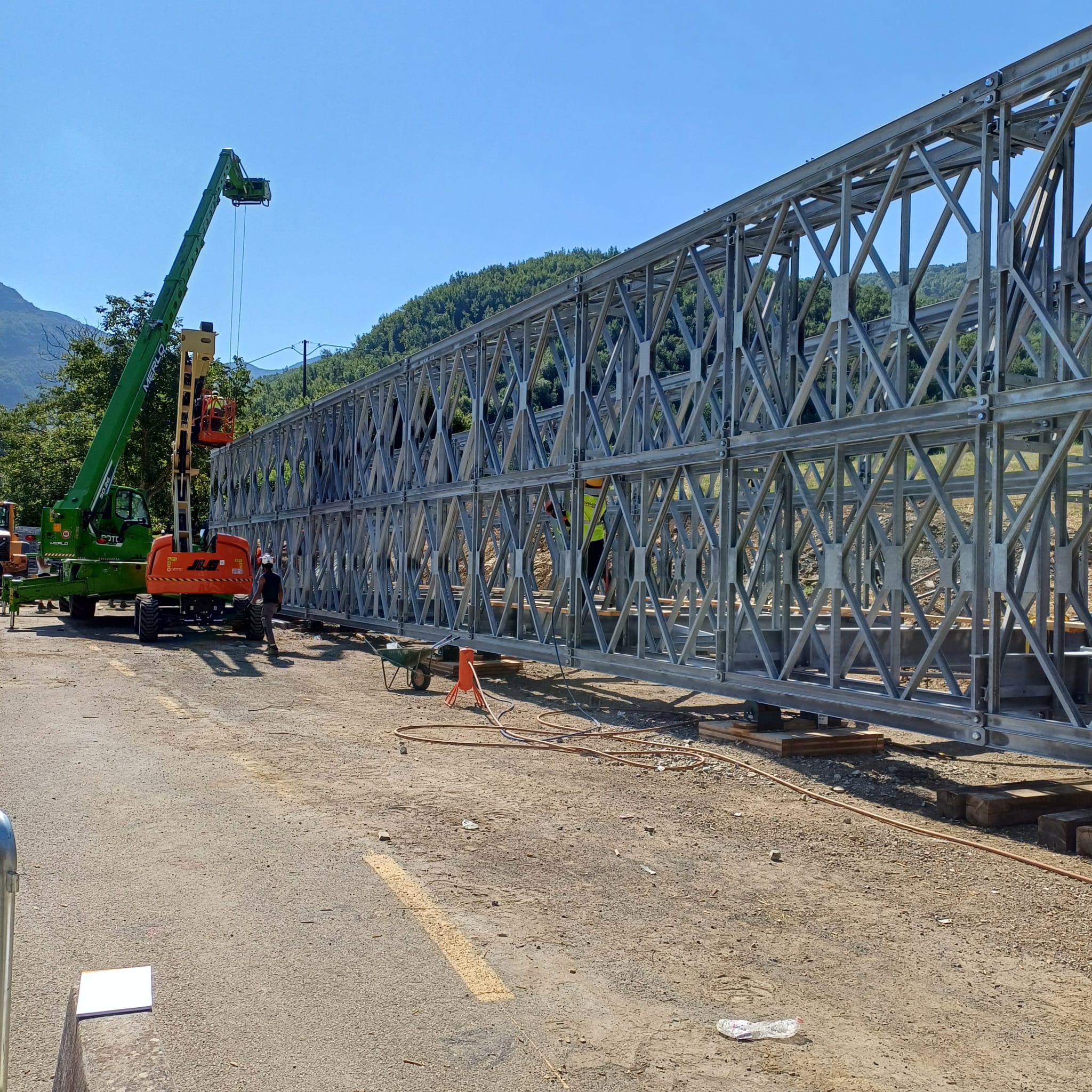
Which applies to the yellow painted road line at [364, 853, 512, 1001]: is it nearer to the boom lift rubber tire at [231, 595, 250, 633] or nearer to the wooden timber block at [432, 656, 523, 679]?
the wooden timber block at [432, 656, 523, 679]

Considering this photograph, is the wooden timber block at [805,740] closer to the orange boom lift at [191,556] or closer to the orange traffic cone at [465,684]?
the orange traffic cone at [465,684]

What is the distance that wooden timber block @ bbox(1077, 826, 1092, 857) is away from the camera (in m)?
6.65

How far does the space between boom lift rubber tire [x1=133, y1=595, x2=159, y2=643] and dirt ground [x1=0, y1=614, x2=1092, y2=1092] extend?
29.9 ft

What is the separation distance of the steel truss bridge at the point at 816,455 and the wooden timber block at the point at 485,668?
0.53 metres

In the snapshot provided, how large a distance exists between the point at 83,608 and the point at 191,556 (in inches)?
225

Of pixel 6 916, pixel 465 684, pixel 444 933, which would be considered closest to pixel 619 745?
pixel 465 684

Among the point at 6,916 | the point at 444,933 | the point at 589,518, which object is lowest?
the point at 444,933

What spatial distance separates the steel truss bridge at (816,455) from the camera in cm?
791

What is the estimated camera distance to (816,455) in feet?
34.6

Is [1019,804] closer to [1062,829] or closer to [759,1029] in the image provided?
[1062,829]

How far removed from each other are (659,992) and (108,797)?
4946mm

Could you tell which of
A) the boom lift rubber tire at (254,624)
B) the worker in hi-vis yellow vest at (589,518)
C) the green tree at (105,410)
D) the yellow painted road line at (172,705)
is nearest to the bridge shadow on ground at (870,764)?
the worker in hi-vis yellow vest at (589,518)

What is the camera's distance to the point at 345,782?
8.45 meters

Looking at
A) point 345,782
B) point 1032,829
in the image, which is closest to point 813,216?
point 1032,829
